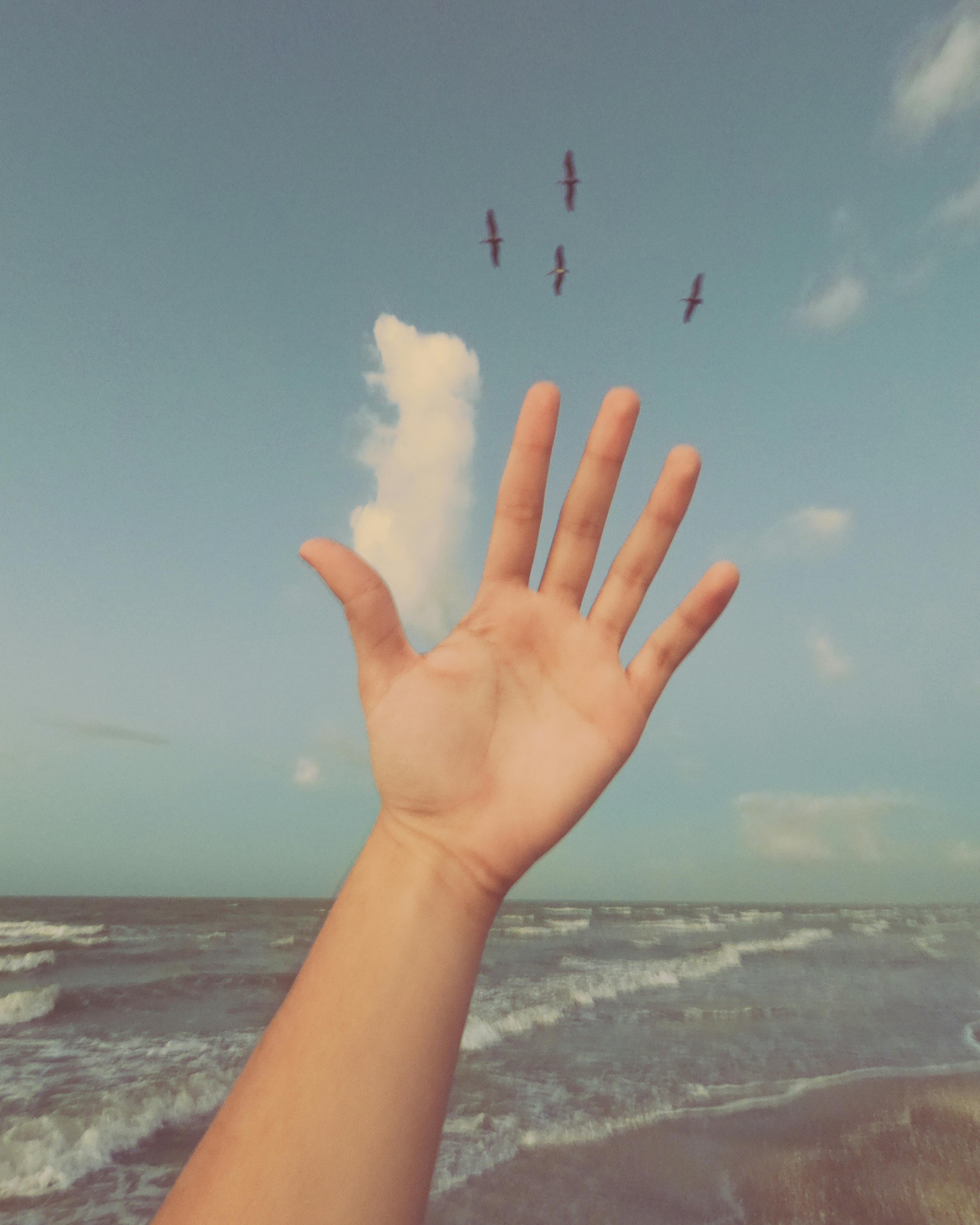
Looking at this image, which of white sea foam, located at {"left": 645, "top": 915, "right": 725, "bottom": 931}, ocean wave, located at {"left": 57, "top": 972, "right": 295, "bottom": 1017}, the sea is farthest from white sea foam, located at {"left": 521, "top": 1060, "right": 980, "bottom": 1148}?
white sea foam, located at {"left": 645, "top": 915, "right": 725, "bottom": 931}

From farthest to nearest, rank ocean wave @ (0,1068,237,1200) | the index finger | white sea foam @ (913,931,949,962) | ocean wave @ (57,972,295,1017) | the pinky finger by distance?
white sea foam @ (913,931,949,962), ocean wave @ (57,972,295,1017), ocean wave @ (0,1068,237,1200), the pinky finger, the index finger

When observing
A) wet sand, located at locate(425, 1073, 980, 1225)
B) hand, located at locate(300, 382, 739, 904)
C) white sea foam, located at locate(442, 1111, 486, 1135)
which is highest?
hand, located at locate(300, 382, 739, 904)

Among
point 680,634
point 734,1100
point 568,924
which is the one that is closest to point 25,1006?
point 734,1100

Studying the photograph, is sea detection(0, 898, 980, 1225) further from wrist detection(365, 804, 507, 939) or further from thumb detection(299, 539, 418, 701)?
thumb detection(299, 539, 418, 701)

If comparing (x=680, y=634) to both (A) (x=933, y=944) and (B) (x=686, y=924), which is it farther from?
(B) (x=686, y=924)

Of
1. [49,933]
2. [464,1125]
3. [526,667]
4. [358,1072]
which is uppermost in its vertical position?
[49,933]

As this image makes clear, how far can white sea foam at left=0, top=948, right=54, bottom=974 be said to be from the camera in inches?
693

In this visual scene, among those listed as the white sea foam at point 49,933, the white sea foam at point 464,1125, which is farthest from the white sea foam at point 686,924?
the white sea foam at point 464,1125

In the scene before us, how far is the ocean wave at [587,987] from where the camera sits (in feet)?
36.2

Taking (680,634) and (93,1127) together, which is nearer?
(680,634)

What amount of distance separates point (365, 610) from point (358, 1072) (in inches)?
37.2

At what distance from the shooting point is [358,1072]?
4.57ft

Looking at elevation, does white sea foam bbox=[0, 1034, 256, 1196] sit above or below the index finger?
below

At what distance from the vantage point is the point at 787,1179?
5.91 meters
